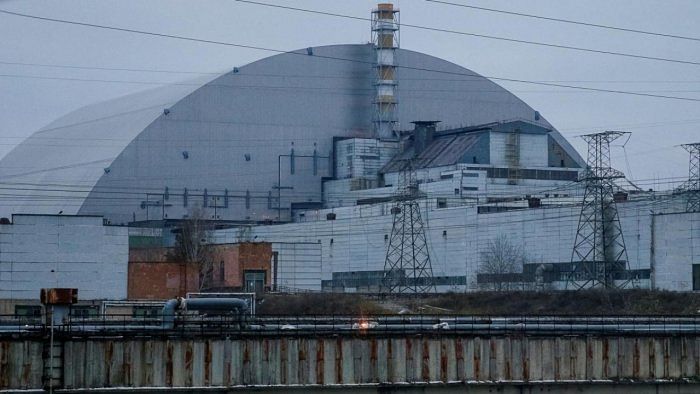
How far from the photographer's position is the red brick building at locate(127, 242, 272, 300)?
171 ft

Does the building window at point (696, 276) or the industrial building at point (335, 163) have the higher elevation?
the industrial building at point (335, 163)

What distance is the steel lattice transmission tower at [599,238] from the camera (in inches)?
2589

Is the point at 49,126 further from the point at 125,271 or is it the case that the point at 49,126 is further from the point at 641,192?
the point at 125,271

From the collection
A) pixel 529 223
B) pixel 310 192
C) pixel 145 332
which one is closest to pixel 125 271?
pixel 145 332

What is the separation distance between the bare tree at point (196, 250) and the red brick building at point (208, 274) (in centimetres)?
16

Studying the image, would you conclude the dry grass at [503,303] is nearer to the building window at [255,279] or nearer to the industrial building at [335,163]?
the building window at [255,279]

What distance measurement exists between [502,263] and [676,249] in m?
12.9

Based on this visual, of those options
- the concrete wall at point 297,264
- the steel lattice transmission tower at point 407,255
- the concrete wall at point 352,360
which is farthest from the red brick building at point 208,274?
the concrete wall at point 352,360

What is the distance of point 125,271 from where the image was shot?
48.5 meters

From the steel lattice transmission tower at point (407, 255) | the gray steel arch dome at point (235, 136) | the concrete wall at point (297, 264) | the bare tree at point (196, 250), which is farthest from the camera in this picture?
the gray steel arch dome at point (235, 136)

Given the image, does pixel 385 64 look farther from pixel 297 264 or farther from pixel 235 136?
pixel 297 264

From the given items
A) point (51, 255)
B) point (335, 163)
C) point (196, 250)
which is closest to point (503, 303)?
point (196, 250)

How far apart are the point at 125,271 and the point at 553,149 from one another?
53870 millimetres

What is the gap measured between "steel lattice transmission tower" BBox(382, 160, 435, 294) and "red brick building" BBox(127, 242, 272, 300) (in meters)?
11.8
